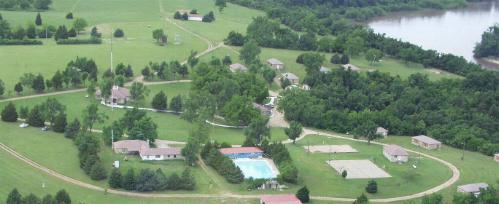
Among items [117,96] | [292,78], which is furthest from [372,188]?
[292,78]

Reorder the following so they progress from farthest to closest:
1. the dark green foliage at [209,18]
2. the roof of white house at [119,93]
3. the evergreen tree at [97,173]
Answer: the dark green foliage at [209,18]
the roof of white house at [119,93]
the evergreen tree at [97,173]

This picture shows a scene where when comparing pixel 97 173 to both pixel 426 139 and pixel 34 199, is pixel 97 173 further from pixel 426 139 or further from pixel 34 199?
pixel 426 139

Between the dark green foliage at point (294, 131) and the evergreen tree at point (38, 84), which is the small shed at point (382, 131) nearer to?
the dark green foliage at point (294, 131)

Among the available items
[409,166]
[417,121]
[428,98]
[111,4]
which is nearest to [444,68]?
[428,98]

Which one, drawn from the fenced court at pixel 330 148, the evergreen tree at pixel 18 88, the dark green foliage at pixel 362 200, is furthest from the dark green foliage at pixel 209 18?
the dark green foliage at pixel 362 200

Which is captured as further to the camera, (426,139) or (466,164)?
(426,139)

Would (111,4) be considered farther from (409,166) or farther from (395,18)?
(409,166)
